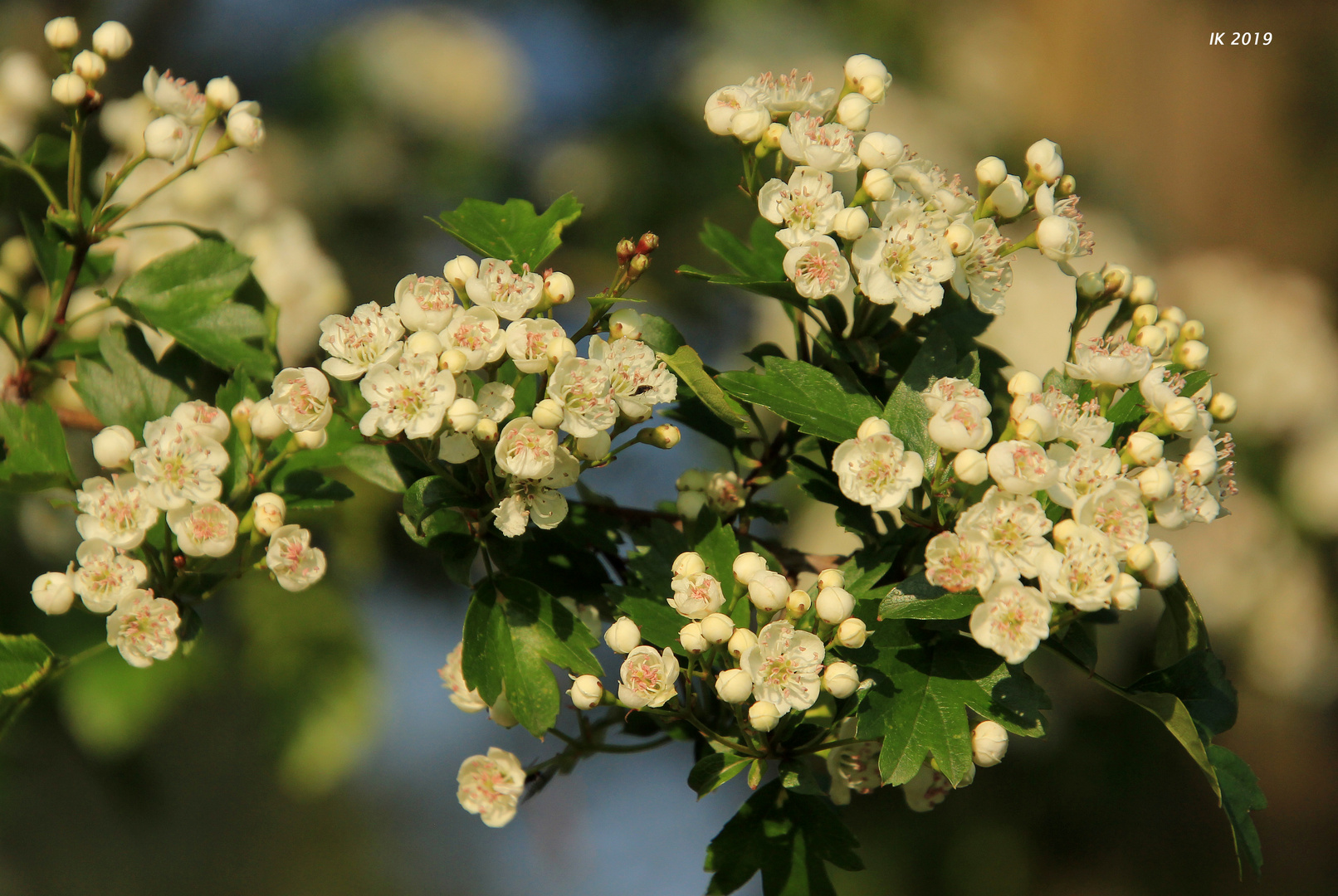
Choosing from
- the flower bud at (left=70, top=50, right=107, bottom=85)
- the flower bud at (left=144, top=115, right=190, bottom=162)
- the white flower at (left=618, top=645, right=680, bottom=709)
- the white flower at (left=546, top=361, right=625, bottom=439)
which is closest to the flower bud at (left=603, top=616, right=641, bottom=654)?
the white flower at (left=618, top=645, right=680, bottom=709)

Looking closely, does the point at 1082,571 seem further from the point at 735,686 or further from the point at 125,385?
the point at 125,385

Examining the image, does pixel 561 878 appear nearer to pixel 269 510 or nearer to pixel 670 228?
pixel 670 228

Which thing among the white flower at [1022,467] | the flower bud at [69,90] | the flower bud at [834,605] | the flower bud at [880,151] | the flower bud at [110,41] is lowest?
the flower bud at [834,605]

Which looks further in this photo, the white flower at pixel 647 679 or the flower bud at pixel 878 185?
the flower bud at pixel 878 185

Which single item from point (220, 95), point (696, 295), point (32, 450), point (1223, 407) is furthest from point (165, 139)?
point (696, 295)

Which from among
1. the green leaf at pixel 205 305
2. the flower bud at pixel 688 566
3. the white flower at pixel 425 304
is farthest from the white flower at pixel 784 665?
the green leaf at pixel 205 305

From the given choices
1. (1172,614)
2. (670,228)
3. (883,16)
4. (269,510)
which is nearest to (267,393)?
(269,510)

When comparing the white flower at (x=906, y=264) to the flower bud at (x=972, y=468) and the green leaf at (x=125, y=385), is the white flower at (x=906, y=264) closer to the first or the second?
the flower bud at (x=972, y=468)
